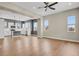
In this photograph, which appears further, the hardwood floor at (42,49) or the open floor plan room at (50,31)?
the open floor plan room at (50,31)

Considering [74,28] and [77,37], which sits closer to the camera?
[74,28]

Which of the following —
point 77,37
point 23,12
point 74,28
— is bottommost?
point 77,37

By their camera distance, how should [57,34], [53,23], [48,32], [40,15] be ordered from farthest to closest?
1. [40,15]
2. [53,23]
3. [48,32]
4. [57,34]

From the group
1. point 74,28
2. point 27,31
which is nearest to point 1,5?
point 74,28

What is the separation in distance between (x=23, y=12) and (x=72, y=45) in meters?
3.10

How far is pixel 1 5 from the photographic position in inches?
133

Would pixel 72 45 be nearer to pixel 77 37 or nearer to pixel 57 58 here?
pixel 77 37

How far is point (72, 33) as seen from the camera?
3.43m

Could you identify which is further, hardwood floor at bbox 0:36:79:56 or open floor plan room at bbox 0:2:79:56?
open floor plan room at bbox 0:2:79:56

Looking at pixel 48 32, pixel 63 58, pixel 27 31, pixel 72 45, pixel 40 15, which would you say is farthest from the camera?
pixel 27 31

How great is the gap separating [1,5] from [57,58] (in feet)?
9.56

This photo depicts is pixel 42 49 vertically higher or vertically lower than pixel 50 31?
lower

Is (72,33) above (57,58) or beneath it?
above

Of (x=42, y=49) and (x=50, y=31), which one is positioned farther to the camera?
(x=50, y=31)
